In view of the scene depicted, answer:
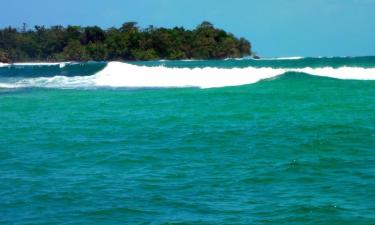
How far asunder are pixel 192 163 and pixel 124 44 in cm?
10107

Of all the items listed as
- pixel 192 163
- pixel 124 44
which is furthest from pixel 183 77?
pixel 124 44

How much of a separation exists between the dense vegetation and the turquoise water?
91.0m

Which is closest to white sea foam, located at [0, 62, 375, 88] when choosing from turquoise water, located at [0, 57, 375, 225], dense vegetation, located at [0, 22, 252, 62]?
turquoise water, located at [0, 57, 375, 225]

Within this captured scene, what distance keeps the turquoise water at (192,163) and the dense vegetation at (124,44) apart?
91.0m

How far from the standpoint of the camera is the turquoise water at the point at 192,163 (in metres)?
7.84

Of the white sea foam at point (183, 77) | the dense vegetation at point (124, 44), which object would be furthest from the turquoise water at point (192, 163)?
the dense vegetation at point (124, 44)

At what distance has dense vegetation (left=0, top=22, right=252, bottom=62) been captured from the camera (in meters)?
111

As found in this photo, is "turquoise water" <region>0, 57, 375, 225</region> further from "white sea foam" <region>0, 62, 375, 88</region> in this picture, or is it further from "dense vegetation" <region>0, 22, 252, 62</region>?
"dense vegetation" <region>0, 22, 252, 62</region>

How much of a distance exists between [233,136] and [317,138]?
169 cm

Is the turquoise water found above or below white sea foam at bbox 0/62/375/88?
below

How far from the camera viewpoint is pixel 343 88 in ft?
82.9

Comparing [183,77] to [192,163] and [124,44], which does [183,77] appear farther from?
[124,44]

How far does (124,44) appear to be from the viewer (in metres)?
110

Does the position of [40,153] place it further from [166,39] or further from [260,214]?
[166,39]
